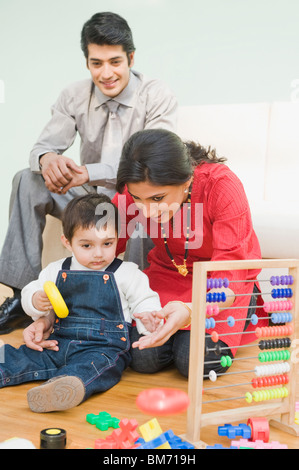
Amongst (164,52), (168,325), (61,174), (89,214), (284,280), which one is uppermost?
(164,52)

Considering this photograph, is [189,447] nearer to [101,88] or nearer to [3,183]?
[101,88]

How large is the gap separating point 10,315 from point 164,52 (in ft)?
6.00

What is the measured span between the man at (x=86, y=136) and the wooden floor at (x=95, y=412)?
634 mm

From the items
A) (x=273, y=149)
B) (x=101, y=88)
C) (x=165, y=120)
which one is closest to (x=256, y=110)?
(x=273, y=149)

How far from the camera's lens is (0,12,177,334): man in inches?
74.0

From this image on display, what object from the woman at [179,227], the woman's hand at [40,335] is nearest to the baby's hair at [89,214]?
the woman at [179,227]

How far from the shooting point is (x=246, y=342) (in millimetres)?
1655

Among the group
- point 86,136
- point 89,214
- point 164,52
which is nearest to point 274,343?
point 89,214

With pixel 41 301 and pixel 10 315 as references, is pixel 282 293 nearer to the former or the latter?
pixel 41 301

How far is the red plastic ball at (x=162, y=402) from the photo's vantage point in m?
0.89

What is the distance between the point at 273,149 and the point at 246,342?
1.09 m

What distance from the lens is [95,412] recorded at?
1226 millimetres

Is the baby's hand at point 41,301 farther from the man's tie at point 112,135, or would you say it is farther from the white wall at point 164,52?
the white wall at point 164,52

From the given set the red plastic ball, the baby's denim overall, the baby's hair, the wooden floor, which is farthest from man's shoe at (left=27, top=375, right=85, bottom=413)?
the baby's hair
